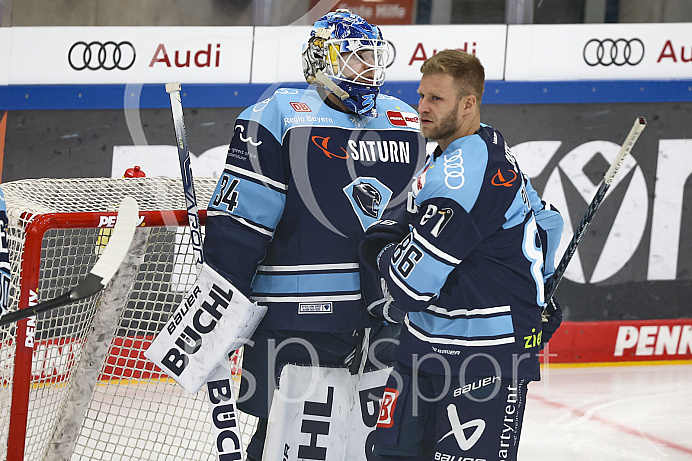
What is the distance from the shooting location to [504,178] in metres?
1.99

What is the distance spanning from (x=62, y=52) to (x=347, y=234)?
2705 millimetres

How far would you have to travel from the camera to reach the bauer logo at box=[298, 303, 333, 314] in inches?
93.7

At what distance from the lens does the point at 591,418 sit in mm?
4270

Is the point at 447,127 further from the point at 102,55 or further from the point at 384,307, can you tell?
the point at 102,55

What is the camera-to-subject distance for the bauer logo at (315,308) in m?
2.38

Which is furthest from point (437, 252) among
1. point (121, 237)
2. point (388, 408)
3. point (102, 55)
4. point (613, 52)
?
point (613, 52)

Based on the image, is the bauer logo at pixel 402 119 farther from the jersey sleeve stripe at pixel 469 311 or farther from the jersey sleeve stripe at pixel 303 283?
the jersey sleeve stripe at pixel 469 311

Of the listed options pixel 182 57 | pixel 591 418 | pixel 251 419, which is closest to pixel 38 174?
pixel 182 57

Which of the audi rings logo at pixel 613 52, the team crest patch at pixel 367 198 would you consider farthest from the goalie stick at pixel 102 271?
the audi rings logo at pixel 613 52

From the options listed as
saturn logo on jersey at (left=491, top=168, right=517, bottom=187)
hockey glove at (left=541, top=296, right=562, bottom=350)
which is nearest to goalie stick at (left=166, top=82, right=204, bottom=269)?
saturn logo on jersey at (left=491, top=168, right=517, bottom=187)

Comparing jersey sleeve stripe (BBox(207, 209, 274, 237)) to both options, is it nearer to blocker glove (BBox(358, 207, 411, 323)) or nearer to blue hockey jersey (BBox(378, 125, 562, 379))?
blocker glove (BBox(358, 207, 411, 323))

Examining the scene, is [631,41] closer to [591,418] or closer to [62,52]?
[591,418]

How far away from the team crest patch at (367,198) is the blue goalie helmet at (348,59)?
0.20 m

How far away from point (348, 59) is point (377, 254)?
0.55 m
